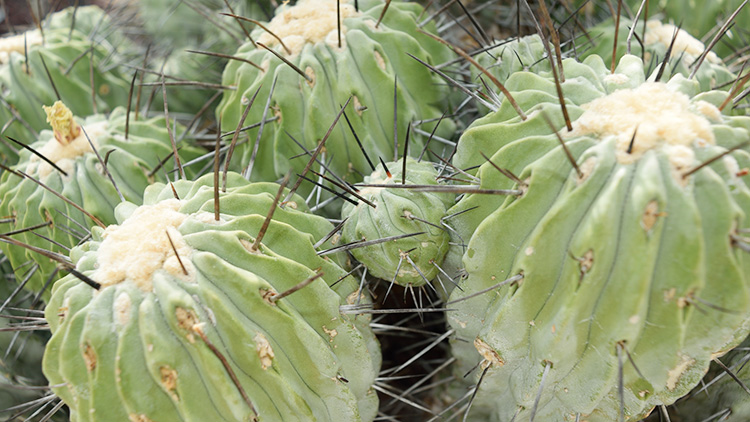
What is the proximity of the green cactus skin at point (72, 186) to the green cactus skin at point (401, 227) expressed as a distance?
68cm

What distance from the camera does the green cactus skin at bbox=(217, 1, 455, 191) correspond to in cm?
159

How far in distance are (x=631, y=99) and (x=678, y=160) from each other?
20 centimetres

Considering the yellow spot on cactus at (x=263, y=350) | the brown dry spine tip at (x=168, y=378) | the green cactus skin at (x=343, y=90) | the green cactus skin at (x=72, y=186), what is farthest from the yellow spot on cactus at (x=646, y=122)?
the green cactus skin at (x=72, y=186)

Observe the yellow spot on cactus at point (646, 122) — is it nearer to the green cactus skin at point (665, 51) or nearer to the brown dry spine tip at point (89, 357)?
the green cactus skin at point (665, 51)

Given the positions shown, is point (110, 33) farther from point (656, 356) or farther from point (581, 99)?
point (656, 356)

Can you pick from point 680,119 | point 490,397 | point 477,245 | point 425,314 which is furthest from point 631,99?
point 425,314

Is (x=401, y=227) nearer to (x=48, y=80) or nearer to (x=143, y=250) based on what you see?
(x=143, y=250)

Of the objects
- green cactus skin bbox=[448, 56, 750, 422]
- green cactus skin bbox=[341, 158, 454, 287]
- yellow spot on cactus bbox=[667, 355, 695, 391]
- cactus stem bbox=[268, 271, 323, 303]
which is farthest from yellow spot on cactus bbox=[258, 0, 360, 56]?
yellow spot on cactus bbox=[667, 355, 695, 391]

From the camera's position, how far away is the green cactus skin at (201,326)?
114 centimetres

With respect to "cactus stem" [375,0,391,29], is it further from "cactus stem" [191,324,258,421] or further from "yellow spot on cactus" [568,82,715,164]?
"cactus stem" [191,324,258,421]

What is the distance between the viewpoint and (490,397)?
1546 mm

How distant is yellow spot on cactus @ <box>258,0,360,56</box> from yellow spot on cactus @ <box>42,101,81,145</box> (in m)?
0.55

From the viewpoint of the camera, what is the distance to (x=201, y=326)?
112 centimetres

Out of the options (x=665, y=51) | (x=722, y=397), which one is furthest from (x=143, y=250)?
(x=665, y=51)
